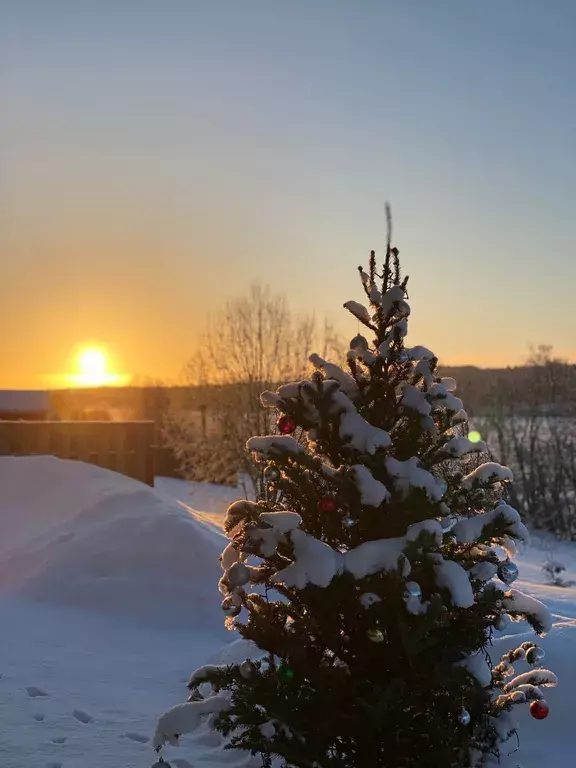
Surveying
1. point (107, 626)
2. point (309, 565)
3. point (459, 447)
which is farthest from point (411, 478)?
point (107, 626)

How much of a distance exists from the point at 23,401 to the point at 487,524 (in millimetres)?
32238

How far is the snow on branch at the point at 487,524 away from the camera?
3156mm

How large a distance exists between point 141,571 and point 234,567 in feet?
18.0

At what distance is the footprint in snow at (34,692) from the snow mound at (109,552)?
7.16 feet

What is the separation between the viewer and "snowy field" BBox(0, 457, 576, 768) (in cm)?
454

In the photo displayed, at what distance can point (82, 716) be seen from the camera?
4965mm

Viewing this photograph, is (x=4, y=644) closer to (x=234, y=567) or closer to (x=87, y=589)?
(x=87, y=589)

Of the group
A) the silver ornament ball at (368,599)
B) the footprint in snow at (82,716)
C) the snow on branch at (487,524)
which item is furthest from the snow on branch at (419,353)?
the footprint in snow at (82,716)

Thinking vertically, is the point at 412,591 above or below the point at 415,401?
below

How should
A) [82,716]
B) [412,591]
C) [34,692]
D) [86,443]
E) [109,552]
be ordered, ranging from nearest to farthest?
[412,591]
[82,716]
[34,692]
[109,552]
[86,443]

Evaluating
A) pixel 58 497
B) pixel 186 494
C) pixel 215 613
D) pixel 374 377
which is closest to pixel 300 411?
pixel 374 377

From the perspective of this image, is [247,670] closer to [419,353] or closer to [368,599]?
[368,599]

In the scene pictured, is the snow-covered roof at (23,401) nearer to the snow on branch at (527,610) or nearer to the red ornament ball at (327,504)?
the red ornament ball at (327,504)

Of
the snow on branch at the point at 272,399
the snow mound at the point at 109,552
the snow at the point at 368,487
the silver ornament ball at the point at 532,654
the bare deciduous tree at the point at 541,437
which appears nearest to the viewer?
the snow at the point at 368,487
